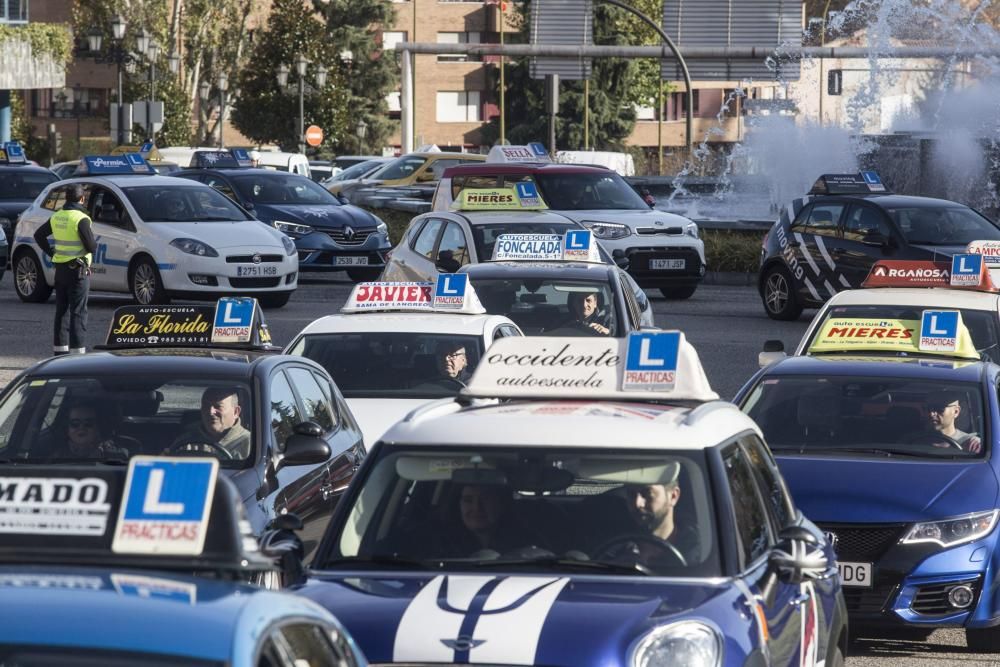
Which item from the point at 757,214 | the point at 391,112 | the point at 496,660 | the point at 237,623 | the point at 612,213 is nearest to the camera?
the point at 237,623

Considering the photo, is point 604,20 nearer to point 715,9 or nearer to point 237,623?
point 715,9

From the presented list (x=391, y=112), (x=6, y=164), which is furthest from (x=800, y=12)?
(x=391, y=112)

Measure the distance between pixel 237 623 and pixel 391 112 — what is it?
94.6 meters

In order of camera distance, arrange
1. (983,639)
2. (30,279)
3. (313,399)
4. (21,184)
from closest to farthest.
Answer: (983,639) → (313,399) → (30,279) → (21,184)

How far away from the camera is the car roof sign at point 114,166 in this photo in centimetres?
2586

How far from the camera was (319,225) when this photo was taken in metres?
27.3

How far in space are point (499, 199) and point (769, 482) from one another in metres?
13.6

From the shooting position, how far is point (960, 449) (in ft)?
29.9

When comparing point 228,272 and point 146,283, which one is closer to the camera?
point 228,272

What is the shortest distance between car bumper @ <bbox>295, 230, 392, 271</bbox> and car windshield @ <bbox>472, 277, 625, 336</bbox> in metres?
12.2

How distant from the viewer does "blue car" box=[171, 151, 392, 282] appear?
2712 centimetres

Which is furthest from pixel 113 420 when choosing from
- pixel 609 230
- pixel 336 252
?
pixel 336 252

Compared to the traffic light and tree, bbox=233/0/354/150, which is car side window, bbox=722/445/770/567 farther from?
tree, bbox=233/0/354/150

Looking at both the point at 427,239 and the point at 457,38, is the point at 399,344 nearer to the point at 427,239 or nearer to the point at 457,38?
the point at 427,239
